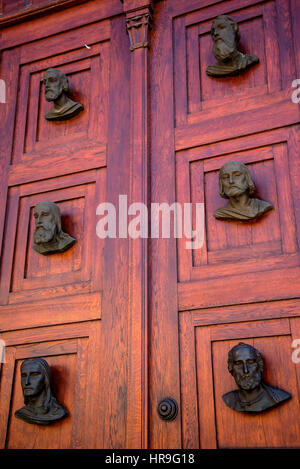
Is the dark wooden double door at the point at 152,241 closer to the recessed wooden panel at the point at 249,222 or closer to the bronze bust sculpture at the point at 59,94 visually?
the recessed wooden panel at the point at 249,222

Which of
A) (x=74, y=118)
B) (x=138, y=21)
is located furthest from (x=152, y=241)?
(x=138, y=21)

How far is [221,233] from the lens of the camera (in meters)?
4.54

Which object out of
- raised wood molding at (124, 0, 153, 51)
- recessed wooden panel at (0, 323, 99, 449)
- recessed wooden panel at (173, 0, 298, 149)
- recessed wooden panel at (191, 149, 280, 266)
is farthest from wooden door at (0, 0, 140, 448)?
recessed wooden panel at (191, 149, 280, 266)

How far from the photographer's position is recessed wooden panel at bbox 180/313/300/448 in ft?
12.7

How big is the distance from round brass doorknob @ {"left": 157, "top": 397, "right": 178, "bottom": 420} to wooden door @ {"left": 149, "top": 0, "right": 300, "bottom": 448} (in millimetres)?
42

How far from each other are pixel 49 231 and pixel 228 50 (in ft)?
6.28

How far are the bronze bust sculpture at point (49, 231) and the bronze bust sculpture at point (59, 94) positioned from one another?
936mm

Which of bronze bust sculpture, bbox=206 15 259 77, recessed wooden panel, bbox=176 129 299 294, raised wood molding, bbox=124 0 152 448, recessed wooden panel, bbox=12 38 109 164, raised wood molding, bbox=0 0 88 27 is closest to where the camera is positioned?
raised wood molding, bbox=124 0 152 448

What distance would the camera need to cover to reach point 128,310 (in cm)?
450

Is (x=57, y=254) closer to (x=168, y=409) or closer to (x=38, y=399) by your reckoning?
(x=38, y=399)

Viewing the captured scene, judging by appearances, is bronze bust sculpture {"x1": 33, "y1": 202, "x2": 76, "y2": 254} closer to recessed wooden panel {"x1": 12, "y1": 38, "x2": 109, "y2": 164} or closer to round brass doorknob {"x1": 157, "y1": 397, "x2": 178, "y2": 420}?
recessed wooden panel {"x1": 12, "y1": 38, "x2": 109, "y2": 164}

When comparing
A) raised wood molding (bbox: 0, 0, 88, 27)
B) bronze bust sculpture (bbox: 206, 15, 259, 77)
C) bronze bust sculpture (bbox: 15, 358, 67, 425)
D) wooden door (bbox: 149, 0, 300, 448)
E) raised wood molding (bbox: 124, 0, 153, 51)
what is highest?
raised wood molding (bbox: 0, 0, 88, 27)

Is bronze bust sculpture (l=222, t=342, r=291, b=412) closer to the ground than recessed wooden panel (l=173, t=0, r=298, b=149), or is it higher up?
closer to the ground
